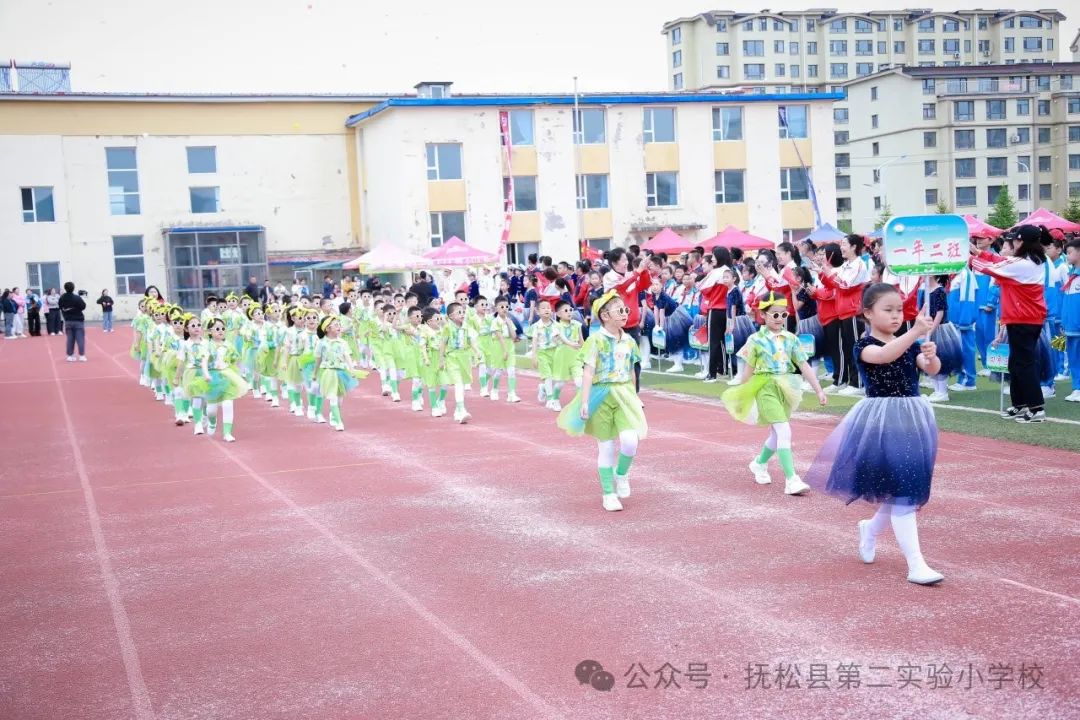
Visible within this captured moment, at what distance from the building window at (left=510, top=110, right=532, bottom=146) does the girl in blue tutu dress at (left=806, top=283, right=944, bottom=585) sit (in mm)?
41184

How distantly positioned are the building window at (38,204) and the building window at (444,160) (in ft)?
55.4

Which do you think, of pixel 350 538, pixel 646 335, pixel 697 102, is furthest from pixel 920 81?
pixel 350 538

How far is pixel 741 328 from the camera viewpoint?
18750 mm

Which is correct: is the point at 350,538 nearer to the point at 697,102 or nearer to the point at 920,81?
the point at 697,102

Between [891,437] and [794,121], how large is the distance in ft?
149

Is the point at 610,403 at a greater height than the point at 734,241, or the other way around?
the point at 734,241

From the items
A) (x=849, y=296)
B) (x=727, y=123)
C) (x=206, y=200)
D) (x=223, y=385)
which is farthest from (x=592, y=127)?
(x=223, y=385)

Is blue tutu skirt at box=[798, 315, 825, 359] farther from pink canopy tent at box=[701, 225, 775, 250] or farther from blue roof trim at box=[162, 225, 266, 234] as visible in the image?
blue roof trim at box=[162, 225, 266, 234]

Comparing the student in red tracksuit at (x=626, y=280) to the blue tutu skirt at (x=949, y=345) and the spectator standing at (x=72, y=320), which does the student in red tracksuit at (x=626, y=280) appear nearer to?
the blue tutu skirt at (x=949, y=345)

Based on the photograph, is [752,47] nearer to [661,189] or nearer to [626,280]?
[661,189]

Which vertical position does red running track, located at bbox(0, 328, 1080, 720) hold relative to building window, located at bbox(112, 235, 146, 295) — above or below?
below

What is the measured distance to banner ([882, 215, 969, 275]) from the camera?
8.07 meters

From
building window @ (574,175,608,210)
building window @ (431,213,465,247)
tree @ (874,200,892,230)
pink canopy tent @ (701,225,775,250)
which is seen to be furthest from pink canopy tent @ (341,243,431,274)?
tree @ (874,200,892,230)

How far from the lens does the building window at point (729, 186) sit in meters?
49.4
